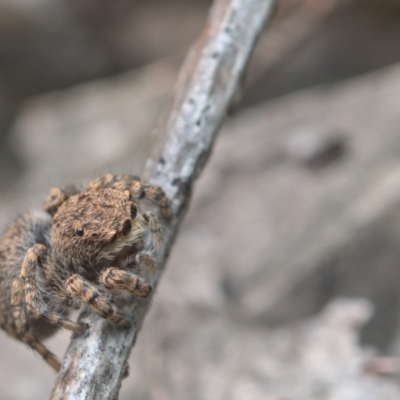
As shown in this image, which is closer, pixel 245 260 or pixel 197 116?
pixel 197 116

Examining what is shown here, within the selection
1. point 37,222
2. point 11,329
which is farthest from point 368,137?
point 11,329

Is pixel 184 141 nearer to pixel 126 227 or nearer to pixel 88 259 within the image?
pixel 126 227

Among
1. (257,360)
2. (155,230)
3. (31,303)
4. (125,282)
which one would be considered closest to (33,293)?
(31,303)

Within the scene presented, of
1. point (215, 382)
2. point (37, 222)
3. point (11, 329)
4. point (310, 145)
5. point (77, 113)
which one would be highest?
point (77, 113)

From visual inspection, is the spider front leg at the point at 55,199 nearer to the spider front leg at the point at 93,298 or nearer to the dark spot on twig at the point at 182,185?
the spider front leg at the point at 93,298

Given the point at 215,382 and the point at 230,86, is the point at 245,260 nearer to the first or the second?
the point at 215,382

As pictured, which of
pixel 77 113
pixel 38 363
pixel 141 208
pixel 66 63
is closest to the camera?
pixel 141 208

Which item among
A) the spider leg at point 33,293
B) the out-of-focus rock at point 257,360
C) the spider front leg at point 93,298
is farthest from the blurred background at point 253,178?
the spider front leg at point 93,298
